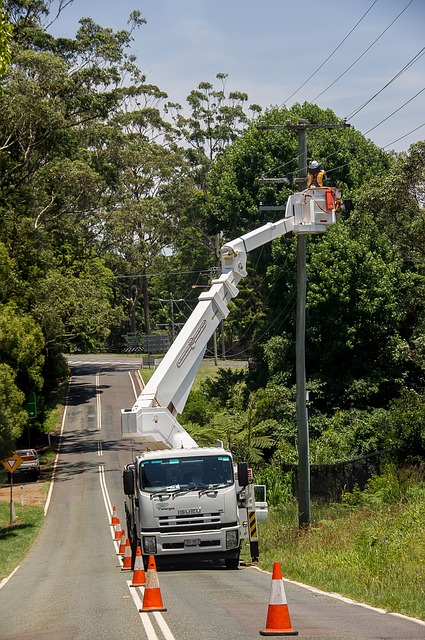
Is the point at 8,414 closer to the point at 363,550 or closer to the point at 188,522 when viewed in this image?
the point at 188,522

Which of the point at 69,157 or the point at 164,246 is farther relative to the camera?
the point at 164,246

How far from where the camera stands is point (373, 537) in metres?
18.3

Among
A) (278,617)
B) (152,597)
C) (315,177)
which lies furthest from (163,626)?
(315,177)

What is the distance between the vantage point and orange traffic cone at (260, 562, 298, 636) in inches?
389

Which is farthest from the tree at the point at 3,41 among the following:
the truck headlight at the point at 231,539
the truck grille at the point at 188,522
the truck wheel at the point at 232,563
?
the truck wheel at the point at 232,563

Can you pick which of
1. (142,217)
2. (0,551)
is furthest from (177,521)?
(142,217)

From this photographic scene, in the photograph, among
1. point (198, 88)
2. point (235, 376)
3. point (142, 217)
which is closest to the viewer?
point (235, 376)

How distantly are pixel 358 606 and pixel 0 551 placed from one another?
1957cm

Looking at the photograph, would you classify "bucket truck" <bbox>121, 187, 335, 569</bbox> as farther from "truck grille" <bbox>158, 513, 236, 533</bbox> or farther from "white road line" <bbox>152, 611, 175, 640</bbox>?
"white road line" <bbox>152, 611, 175, 640</bbox>

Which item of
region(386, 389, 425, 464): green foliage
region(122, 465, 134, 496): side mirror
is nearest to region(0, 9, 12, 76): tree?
region(122, 465, 134, 496): side mirror

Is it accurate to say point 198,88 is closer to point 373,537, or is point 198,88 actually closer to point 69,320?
point 69,320

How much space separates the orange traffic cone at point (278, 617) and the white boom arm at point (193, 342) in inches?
320

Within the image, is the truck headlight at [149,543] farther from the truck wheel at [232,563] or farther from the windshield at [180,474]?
the truck wheel at [232,563]

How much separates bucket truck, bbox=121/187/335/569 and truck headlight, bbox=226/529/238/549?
0.07ft
